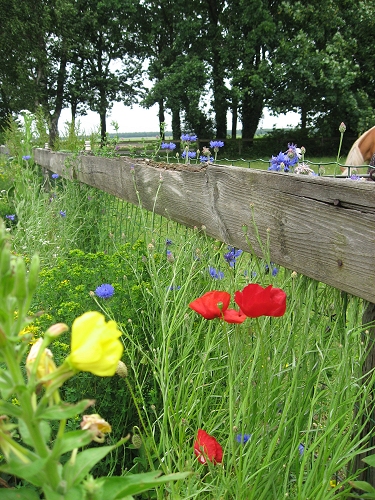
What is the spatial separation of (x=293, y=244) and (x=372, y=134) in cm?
252

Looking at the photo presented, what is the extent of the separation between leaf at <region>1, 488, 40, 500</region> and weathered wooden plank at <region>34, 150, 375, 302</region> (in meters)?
0.87

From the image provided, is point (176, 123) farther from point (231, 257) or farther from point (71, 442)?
point (71, 442)

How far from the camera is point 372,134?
358cm

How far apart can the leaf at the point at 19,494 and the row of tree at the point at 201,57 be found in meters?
20.9

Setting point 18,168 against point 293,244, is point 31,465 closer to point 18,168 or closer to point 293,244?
point 293,244

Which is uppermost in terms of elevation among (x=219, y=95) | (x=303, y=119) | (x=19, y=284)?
(x=219, y=95)

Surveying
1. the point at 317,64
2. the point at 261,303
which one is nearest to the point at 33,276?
the point at 261,303

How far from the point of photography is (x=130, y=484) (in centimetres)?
55

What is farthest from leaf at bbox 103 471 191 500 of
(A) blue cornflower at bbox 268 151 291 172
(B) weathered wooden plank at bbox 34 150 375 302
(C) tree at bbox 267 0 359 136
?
(C) tree at bbox 267 0 359 136

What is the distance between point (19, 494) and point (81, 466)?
0.11 metres

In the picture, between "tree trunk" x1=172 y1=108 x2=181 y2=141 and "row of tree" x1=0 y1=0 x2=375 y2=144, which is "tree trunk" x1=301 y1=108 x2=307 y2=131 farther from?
"tree trunk" x1=172 y1=108 x2=181 y2=141

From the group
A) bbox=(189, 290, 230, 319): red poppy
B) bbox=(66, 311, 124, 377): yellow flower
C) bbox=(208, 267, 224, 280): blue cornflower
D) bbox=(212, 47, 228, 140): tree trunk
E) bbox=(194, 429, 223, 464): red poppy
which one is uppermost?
bbox=(212, 47, 228, 140): tree trunk

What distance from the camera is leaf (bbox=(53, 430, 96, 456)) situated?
0.52m

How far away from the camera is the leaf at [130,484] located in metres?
0.54
